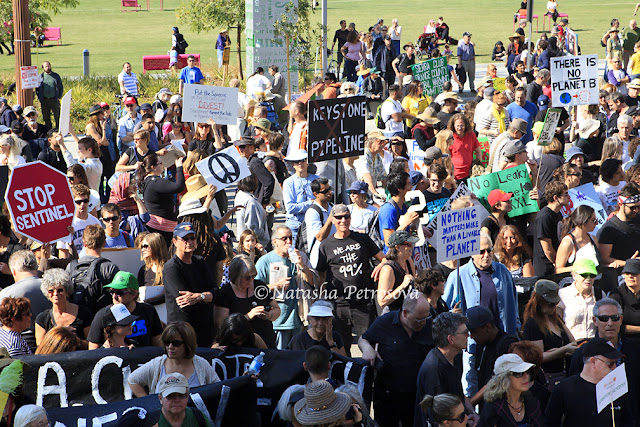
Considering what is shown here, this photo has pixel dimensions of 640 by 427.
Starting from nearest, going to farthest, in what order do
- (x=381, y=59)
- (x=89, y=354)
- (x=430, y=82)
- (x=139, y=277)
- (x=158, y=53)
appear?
(x=89, y=354), (x=139, y=277), (x=430, y=82), (x=381, y=59), (x=158, y=53)

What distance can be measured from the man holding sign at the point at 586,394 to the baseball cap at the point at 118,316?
10.1 feet

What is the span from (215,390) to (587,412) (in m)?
2.50

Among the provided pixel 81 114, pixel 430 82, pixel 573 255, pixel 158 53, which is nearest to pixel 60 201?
pixel 573 255

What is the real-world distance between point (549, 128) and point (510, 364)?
6669mm

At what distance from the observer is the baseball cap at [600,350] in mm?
5695

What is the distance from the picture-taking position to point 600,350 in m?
5.71

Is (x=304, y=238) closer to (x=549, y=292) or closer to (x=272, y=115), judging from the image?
(x=549, y=292)

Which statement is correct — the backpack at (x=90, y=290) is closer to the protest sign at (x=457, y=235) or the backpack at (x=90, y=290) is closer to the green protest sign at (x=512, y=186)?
the protest sign at (x=457, y=235)

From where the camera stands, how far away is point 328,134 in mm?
9391

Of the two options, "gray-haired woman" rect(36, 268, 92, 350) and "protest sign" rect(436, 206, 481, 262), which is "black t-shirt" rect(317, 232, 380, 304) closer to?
"protest sign" rect(436, 206, 481, 262)

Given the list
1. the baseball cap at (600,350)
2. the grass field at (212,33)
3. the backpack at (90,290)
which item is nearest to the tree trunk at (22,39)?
the backpack at (90,290)

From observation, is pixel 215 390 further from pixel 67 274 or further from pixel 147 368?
pixel 67 274

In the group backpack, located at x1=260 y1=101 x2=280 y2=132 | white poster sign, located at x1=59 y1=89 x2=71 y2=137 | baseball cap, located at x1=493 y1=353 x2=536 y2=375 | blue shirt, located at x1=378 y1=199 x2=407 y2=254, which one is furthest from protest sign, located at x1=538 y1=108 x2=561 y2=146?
white poster sign, located at x1=59 y1=89 x2=71 y2=137

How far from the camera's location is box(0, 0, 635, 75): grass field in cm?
3697
